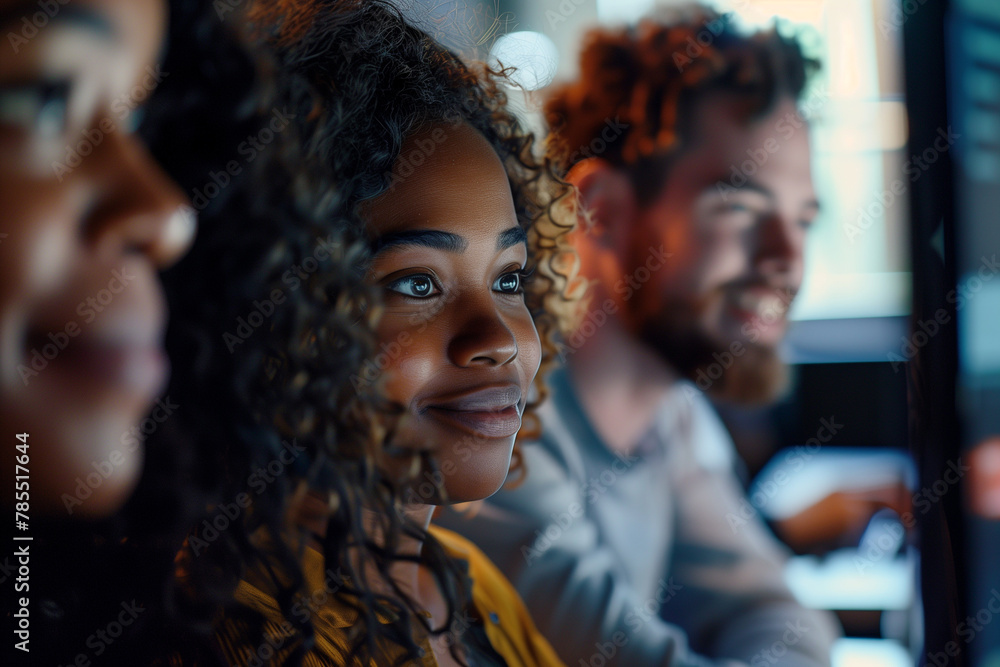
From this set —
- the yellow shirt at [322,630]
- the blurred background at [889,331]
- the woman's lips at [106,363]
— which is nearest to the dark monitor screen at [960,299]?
the blurred background at [889,331]

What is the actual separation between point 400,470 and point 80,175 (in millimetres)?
311

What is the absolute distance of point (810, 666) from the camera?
961 millimetres

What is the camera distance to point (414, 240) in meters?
0.54

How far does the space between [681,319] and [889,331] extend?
0.28 meters

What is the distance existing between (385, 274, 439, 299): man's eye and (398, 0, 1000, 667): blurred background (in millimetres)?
399

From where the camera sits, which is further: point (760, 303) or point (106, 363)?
point (760, 303)

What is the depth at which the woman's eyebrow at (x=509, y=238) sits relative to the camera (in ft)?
1.88

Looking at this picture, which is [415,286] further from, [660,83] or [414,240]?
[660,83]

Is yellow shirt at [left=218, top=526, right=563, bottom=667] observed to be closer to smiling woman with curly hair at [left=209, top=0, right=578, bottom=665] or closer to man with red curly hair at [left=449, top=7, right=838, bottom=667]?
smiling woman with curly hair at [left=209, top=0, right=578, bottom=665]

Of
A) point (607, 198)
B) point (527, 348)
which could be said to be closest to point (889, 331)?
point (607, 198)

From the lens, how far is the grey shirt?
921 mm

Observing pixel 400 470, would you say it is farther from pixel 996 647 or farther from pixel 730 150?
pixel 996 647

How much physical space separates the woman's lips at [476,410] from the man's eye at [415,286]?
0.09 m

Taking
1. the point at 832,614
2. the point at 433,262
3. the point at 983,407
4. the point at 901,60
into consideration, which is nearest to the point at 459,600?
the point at 433,262
